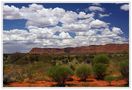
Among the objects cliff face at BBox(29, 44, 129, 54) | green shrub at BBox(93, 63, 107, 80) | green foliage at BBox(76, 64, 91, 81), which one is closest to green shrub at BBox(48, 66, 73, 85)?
green foliage at BBox(76, 64, 91, 81)

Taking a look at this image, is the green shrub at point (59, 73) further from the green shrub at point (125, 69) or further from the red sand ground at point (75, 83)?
the green shrub at point (125, 69)

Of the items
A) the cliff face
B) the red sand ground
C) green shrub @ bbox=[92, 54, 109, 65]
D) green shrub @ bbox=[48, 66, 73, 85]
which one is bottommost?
the red sand ground

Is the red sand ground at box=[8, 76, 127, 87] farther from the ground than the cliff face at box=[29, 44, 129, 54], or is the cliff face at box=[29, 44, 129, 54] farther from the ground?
the cliff face at box=[29, 44, 129, 54]

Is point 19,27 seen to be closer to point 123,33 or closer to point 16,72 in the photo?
point 16,72

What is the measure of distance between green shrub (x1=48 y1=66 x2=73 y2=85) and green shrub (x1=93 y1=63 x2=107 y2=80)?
1.02ft

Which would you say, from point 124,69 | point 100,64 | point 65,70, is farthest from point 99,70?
point 65,70

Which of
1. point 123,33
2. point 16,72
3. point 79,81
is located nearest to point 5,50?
point 16,72

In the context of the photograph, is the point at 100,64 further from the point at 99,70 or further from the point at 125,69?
the point at 125,69

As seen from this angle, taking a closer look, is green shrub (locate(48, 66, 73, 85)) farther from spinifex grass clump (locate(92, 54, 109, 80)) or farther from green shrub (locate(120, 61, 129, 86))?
green shrub (locate(120, 61, 129, 86))

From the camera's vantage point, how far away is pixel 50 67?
7.91 m

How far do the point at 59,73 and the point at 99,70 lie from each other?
1.65 feet

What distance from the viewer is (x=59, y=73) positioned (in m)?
7.90

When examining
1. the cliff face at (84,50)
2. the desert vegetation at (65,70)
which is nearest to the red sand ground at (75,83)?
the desert vegetation at (65,70)

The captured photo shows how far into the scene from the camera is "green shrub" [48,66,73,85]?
25.9ft
